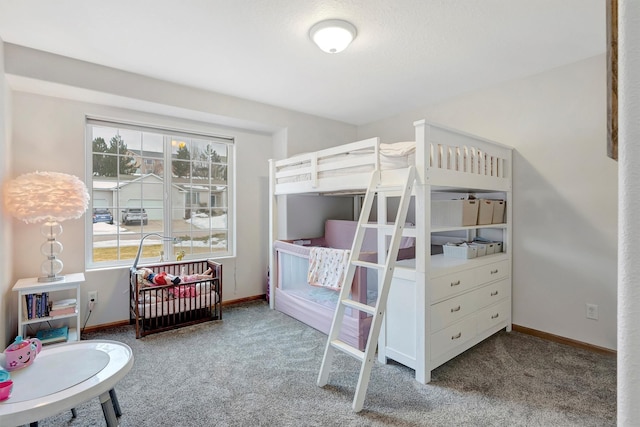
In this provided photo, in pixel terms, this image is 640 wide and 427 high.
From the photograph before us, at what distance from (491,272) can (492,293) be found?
0.62 ft

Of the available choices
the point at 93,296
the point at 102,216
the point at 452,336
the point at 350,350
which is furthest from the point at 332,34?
the point at 93,296

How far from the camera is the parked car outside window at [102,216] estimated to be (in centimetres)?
319

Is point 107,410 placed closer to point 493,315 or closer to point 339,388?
point 339,388

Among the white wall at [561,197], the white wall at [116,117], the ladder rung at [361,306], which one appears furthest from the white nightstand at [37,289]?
the white wall at [561,197]

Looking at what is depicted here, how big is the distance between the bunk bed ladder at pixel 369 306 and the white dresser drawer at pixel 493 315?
1.13m

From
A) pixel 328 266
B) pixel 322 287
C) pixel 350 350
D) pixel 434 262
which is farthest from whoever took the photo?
pixel 322 287

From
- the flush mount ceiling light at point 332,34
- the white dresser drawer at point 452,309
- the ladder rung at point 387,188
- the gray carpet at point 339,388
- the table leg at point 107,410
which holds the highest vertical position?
the flush mount ceiling light at point 332,34

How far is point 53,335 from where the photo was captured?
8.58ft

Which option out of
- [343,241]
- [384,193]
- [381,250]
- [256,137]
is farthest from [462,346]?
[256,137]

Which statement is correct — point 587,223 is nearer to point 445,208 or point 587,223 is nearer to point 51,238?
point 445,208

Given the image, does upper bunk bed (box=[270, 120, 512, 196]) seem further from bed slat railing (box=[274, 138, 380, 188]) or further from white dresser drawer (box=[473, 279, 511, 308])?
white dresser drawer (box=[473, 279, 511, 308])

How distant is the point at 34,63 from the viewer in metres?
2.48

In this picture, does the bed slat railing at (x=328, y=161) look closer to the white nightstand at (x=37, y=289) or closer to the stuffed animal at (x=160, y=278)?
the stuffed animal at (x=160, y=278)

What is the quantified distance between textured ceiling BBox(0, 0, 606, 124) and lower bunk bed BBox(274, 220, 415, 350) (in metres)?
1.59
